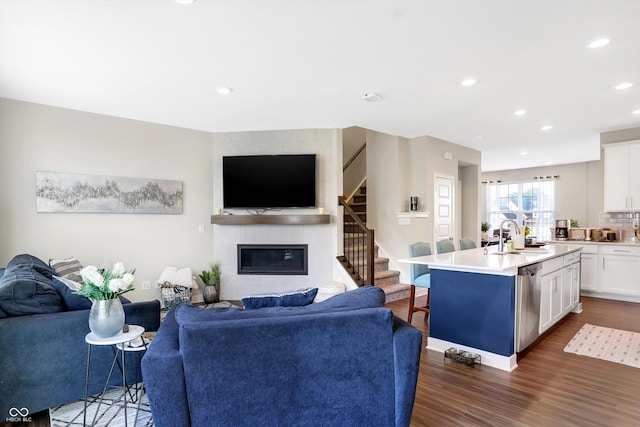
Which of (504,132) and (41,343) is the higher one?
(504,132)

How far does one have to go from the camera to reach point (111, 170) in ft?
15.2

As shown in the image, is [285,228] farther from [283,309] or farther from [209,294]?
[283,309]

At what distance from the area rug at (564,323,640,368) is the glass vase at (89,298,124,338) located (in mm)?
3929

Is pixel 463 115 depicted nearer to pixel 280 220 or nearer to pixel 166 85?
pixel 280 220

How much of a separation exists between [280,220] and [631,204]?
5.44m

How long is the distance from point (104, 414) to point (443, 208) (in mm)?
5800

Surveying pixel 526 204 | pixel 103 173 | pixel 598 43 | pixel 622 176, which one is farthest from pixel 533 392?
pixel 526 204

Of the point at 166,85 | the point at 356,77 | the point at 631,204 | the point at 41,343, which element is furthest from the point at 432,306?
the point at 631,204

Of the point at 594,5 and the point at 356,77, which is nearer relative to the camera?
the point at 594,5

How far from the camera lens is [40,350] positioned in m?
2.13

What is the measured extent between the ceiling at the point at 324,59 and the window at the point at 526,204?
16.8 ft

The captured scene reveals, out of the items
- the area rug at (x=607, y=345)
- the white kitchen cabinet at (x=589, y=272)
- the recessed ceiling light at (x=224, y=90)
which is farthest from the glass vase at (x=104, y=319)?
the white kitchen cabinet at (x=589, y=272)

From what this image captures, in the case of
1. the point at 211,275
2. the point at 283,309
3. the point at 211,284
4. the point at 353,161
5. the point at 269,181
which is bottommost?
the point at 211,284

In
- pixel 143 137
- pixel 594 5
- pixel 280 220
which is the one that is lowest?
pixel 280 220
